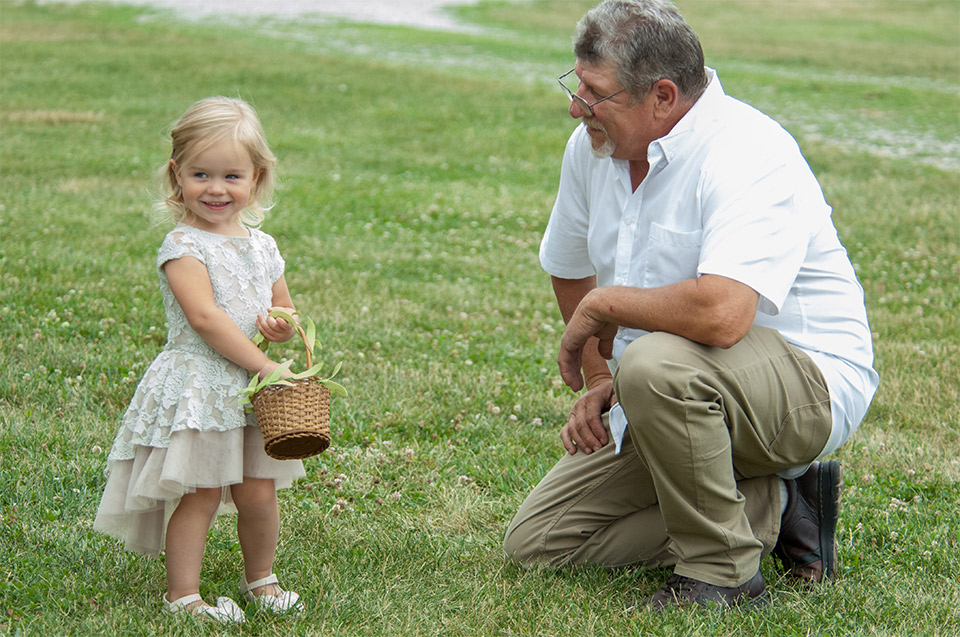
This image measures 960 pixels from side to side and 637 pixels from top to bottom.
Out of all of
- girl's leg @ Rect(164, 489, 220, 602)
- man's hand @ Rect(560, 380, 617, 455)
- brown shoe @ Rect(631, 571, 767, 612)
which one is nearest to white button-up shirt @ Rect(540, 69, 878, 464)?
man's hand @ Rect(560, 380, 617, 455)

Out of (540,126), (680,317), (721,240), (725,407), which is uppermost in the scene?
(721,240)

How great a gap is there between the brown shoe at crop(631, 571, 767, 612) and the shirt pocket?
94cm

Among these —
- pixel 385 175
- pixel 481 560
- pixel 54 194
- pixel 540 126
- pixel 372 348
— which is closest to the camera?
pixel 481 560

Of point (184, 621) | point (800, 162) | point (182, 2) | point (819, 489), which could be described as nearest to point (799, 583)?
point (819, 489)

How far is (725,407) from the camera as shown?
3.18m

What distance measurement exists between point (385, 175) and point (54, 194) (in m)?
3.42

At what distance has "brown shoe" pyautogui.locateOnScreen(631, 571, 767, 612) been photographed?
3.25 meters

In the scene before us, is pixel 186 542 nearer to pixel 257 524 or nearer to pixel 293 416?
pixel 257 524

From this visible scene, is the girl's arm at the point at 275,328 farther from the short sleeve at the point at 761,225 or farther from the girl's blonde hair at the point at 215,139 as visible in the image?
the short sleeve at the point at 761,225

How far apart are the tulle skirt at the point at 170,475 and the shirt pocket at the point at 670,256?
1.26m

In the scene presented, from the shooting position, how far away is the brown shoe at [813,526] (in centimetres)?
348

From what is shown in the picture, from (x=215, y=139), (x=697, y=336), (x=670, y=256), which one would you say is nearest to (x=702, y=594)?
(x=697, y=336)

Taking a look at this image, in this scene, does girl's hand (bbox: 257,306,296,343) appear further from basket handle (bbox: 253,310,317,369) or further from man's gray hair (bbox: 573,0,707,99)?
man's gray hair (bbox: 573,0,707,99)

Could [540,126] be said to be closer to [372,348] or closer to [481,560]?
[372,348]
